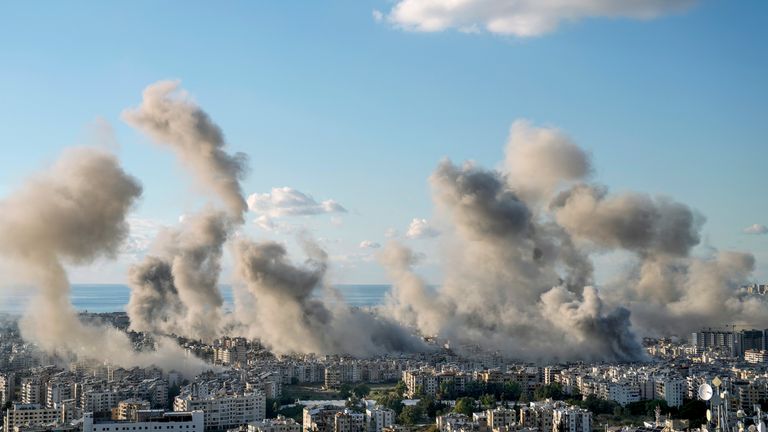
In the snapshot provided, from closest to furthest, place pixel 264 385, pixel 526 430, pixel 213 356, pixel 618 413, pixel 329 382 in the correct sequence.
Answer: pixel 526 430, pixel 618 413, pixel 264 385, pixel 329 382, pixel 213 356

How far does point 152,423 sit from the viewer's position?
18531 millimetres

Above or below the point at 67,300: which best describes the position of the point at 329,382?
below

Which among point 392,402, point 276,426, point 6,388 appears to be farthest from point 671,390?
point 6,388

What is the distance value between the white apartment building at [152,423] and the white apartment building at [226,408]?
1.79m

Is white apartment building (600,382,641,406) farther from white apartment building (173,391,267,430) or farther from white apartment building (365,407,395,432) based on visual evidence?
white apartment building (173,391,267,430)

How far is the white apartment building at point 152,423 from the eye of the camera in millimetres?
18469

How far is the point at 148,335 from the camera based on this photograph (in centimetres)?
3772

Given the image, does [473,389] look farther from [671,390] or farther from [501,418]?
[501,418]

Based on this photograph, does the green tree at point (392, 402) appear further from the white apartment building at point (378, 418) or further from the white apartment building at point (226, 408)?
the white apartment building at point (226, 408)

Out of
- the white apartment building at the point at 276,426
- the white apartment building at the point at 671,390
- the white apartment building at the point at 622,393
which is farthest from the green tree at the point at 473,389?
the white apartment building at the point at 276,426

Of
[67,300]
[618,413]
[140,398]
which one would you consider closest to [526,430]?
[618,413]

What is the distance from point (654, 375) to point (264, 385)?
1016 cm

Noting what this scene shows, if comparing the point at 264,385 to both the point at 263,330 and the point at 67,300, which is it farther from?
the point at 263,330

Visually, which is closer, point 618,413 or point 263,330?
point 618,413
